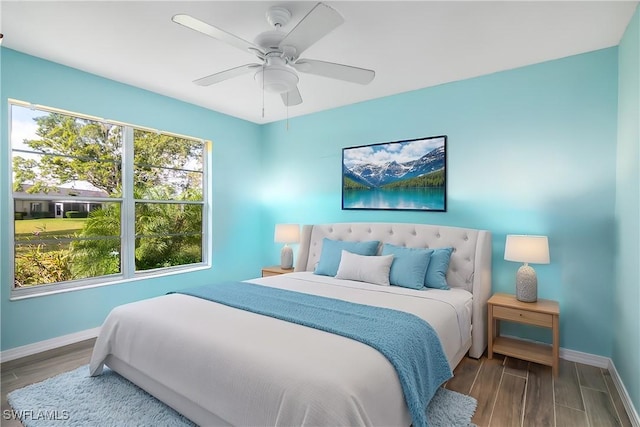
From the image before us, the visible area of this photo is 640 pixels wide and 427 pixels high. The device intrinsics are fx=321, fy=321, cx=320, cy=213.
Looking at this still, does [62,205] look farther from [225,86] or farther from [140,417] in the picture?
[140,417]

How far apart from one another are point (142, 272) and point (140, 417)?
2.18 meters

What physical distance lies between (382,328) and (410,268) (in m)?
1.25

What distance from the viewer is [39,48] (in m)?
2.72

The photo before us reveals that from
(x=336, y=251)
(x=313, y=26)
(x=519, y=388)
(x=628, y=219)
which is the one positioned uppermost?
(x=313, y=26)

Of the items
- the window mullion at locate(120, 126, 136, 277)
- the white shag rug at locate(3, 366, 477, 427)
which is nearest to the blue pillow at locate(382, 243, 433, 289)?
the white shag rug at locate(3, 366, 477, 427)

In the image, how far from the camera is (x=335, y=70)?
7.41 ft

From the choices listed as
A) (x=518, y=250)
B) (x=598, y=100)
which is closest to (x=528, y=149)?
(x=598, y=100)

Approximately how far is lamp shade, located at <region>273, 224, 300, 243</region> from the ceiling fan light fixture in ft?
7.46

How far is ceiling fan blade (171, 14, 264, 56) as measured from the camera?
162cm

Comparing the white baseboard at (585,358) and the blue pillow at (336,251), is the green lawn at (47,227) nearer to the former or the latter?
the blue pillow at (336,251)

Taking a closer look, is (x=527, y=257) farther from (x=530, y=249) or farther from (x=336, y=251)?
(x=336, y=251)

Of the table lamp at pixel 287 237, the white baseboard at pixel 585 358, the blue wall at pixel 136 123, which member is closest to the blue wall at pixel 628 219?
the white baseboard at pixel 585 358

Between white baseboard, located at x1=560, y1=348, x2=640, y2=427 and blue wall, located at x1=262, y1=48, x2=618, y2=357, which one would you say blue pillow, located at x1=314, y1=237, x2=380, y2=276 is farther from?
white baseboard, located at x1=560, y1=348, x2=640, y2=427

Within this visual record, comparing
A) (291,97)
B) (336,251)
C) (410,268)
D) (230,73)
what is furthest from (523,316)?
(230,73)
